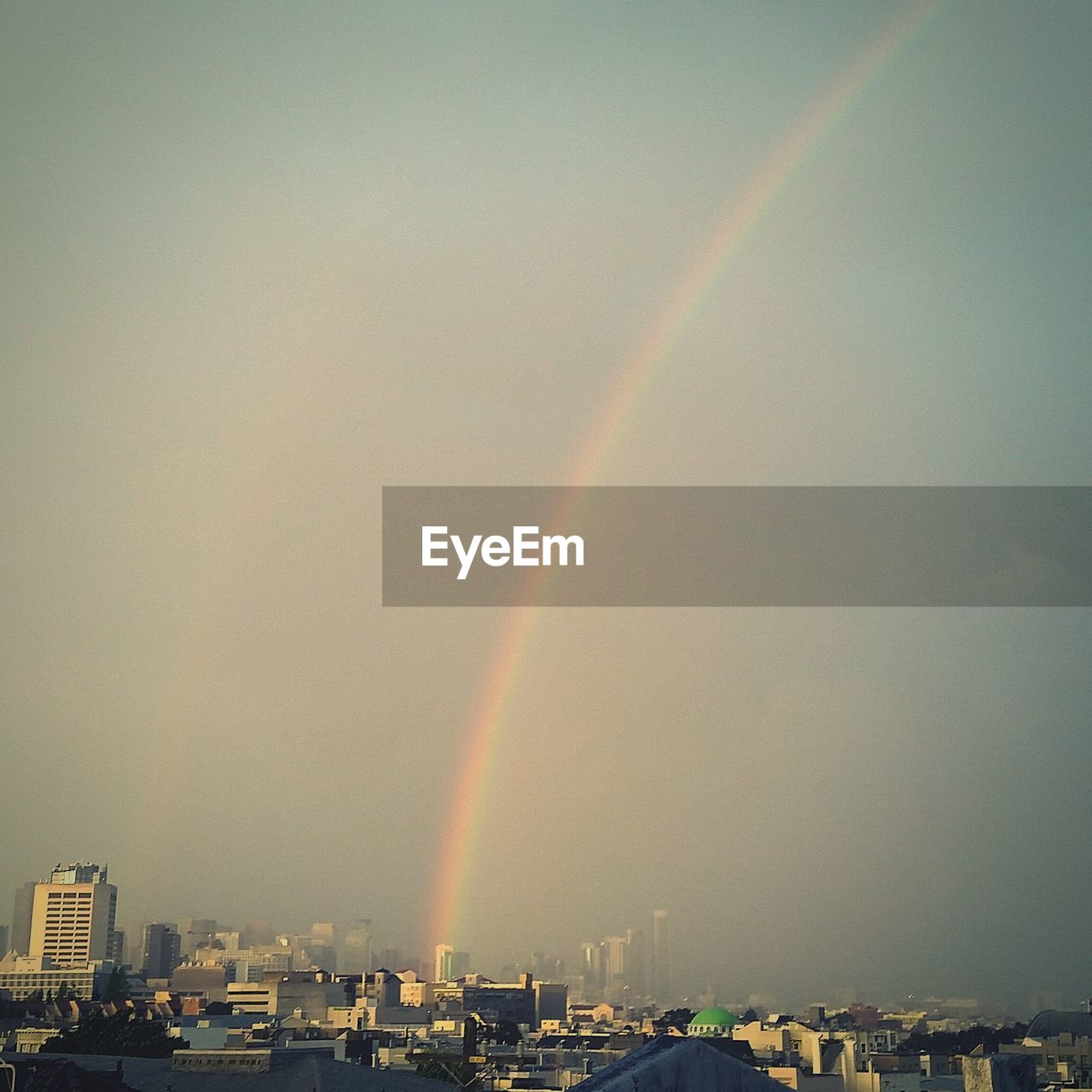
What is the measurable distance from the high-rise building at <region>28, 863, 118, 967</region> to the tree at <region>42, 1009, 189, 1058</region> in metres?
49.5

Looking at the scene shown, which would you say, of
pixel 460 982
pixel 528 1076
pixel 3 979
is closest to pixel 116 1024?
pixel 528 1076

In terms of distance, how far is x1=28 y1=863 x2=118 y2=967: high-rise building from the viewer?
8775 centimetres

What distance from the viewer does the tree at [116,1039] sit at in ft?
115

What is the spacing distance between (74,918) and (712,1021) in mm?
46267

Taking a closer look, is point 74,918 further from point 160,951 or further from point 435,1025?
Answer: point 435,1025

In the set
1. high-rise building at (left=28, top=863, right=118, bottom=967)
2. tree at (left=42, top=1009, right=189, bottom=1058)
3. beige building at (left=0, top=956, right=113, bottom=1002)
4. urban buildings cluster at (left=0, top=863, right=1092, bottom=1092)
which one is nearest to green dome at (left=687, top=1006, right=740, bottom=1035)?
urban buildings cluster at (left=0, top=863, right=1092, bottom=1092)

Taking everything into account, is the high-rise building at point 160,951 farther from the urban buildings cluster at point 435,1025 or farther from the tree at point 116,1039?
the tree at point 116,1039

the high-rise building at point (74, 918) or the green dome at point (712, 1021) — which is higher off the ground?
the high-rise building at point (74, 918)

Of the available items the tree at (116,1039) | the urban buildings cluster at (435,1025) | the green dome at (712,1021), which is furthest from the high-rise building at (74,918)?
the tree at (116,1039)

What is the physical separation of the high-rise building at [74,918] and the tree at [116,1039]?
49451 mm

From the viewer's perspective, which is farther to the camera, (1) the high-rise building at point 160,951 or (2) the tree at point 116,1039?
(1) the high-rise building at point 160,951

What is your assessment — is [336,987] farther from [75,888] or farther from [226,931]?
[226,931]

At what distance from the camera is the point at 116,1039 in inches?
1459

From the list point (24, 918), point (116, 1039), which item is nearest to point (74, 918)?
point (24, 918)
